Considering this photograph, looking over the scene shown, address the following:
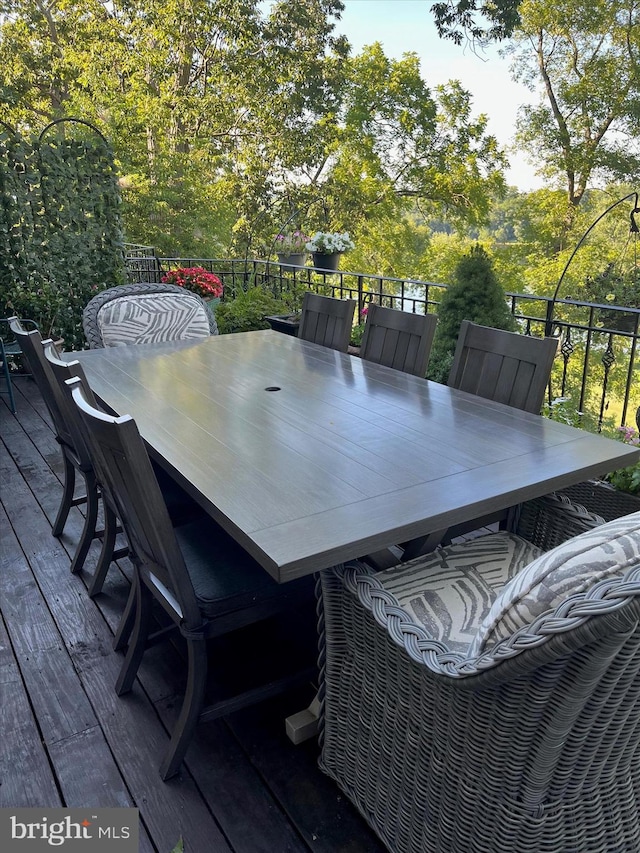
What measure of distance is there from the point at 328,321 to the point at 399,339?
1.88 feet

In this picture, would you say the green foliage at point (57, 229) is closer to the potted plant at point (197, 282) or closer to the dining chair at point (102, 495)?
the potted plant at point (197, 282)

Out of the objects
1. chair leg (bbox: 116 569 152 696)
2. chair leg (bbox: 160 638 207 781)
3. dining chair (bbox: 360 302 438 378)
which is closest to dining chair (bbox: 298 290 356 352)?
dining chair (bbox: 360 302 438 378)

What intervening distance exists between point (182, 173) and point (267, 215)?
2.41 meters

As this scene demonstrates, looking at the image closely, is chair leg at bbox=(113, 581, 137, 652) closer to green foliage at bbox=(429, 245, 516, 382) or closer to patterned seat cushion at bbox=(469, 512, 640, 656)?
patterned seat cushion at bbox=(469, 512, 640, 656)

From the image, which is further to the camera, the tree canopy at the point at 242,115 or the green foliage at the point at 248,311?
the tree canopy at the point at 242,115

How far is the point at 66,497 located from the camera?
266 cm

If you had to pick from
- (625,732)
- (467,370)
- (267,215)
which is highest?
(267,215)

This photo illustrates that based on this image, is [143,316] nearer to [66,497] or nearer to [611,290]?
[66,497]

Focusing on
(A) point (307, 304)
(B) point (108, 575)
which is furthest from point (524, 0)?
(B) point (108, 575)

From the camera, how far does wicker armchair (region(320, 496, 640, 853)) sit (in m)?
0.86

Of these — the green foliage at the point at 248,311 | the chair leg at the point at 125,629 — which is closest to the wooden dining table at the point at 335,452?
the chair leg at the point at 125,629

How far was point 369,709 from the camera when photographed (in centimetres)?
135

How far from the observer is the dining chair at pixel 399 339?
2.57 m

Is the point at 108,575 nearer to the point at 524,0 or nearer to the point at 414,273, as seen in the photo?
the point at 524,0
